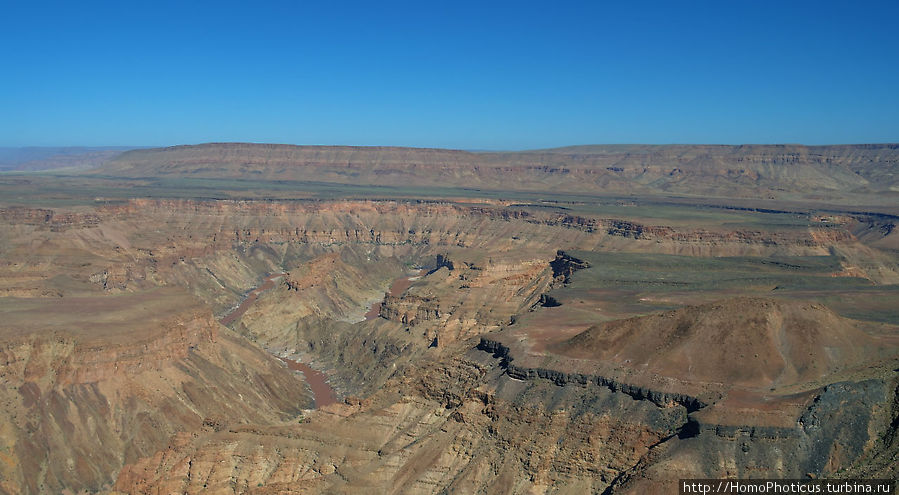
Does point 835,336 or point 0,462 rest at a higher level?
point 835,336

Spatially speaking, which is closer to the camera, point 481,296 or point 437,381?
point 437,381

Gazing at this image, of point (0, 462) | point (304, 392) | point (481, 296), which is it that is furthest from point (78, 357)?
point (481, 296)

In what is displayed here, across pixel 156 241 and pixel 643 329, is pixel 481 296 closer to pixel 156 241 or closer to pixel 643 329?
pixel 643 329

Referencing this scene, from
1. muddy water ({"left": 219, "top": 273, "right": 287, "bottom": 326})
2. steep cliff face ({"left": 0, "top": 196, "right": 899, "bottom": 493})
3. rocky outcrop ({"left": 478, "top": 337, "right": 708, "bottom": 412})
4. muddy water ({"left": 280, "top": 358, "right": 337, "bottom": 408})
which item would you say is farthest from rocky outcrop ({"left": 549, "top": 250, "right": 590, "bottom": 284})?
rocky outcrop ({"left": 478, "top": 337, "right": 708, "bottom": 412})

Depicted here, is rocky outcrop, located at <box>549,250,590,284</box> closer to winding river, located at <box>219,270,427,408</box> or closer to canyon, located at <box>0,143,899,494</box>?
canyon, located at <box>0,143,899,494</box>

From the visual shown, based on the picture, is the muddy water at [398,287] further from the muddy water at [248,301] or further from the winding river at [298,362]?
the muddy water at [248,301]

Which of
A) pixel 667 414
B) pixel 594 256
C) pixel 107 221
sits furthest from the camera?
pixel 107 221

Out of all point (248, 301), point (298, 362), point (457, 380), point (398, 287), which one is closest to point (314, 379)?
point (298, 362)
